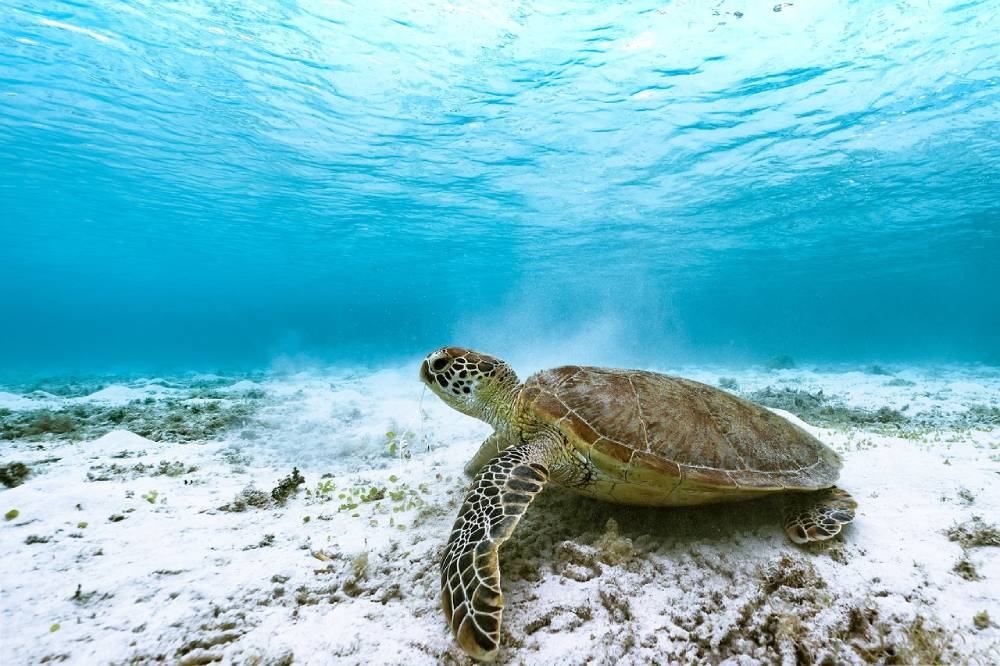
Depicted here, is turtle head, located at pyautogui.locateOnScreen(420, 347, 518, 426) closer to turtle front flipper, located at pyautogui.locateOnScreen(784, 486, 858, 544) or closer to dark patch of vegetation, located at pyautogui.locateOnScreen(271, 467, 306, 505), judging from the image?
dark patch of vegetation, located at pyautogui.locateOnScreen(271, 467, 306, 505)

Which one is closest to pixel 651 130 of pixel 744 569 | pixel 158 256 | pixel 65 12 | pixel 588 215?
pixel 588 215

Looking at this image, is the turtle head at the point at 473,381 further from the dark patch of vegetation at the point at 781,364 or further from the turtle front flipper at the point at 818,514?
the dark patch of vegetation at the point at 781,364

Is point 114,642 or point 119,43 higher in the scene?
point 119,43

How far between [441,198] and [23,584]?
21.7 m

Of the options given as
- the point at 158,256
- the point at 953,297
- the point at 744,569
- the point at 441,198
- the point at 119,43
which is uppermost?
the point at 119,43

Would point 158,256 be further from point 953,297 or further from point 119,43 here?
point 953,297

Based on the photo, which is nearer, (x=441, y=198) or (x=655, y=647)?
(x=655, y=647)

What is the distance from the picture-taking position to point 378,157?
57.1ft

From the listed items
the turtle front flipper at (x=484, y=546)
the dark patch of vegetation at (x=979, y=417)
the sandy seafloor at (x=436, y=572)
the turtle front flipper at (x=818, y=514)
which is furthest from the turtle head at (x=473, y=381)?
the dark patch of vegetation at (x=979, y=417)

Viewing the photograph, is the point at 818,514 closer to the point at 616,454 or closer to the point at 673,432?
the point at 673,432

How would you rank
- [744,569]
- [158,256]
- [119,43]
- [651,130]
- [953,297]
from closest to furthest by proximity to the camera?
[744,569], [119,43], [651,130], [158,256], [953,297]

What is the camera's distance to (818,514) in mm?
2814

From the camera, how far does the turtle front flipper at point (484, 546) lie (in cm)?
191

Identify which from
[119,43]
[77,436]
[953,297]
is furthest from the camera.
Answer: [953,297]
